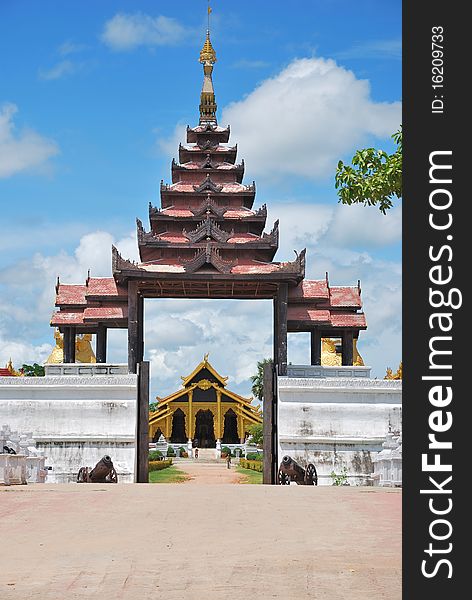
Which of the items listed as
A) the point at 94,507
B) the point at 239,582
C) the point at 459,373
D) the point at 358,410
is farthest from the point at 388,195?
the point at 358,410

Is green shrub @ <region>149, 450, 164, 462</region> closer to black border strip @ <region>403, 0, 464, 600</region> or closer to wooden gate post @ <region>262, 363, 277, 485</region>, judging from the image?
wooden gate post @ <region>262, 363, 277, 485</region>

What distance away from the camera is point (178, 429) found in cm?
6631

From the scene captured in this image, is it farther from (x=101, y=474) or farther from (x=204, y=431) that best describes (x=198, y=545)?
(x=204, y=431)

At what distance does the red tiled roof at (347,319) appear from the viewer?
Answer: 3931cm

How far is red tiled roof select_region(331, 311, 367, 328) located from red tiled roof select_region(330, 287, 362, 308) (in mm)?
387

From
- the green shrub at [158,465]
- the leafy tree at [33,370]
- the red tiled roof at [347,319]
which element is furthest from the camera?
the leafy tree at [33,370]

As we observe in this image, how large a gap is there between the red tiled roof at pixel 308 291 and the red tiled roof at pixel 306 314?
0.43 m

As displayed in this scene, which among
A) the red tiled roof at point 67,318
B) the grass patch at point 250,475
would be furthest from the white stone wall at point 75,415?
the grass patch at point 250,475

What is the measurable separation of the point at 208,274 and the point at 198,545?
22607mm

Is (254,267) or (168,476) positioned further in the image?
(168,476)

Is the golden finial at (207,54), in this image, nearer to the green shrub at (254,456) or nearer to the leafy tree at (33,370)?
the green shrub at (254,456)

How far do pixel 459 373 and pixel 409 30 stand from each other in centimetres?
235

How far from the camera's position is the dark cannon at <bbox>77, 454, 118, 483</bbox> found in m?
27.3

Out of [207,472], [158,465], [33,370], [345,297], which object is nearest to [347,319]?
[345,297]
